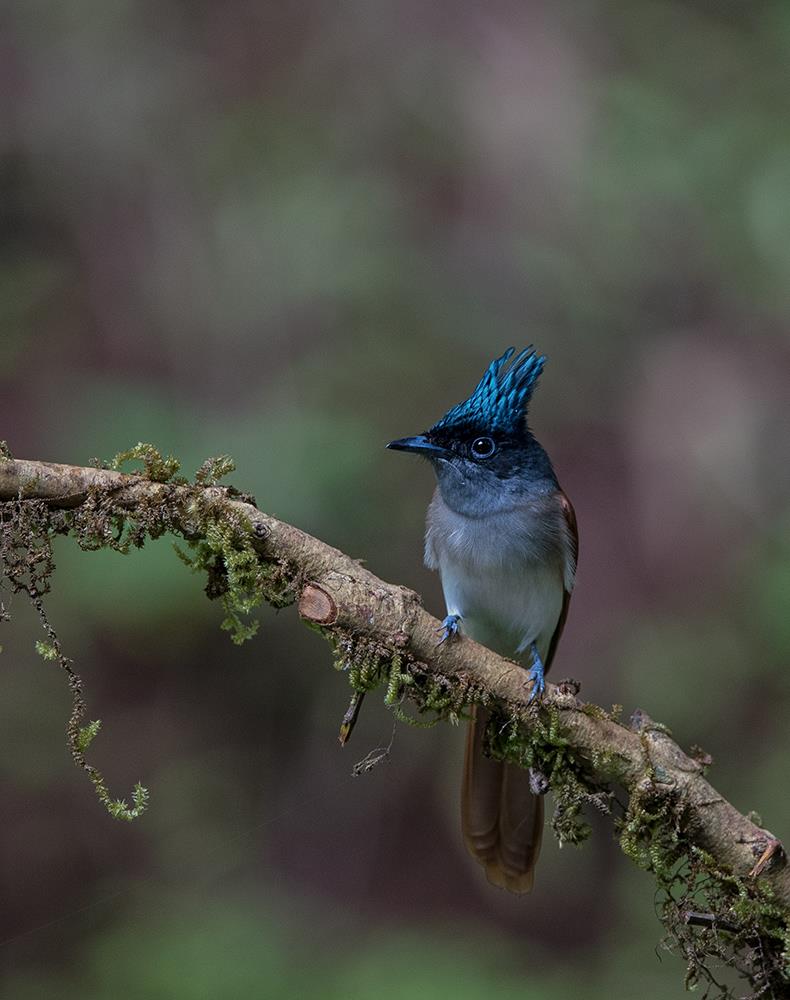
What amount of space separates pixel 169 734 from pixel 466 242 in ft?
10.2

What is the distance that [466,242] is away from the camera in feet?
22.1

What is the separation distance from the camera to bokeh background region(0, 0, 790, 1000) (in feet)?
18.3

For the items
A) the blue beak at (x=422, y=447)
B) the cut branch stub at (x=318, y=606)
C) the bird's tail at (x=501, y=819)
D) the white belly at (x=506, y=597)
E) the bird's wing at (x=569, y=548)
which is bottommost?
the cut branch stub at (x=318, y=606)

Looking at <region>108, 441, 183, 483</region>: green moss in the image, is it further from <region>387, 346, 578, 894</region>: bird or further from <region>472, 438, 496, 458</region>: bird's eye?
<region>472, 438, 496, 458</region>: bird's eye

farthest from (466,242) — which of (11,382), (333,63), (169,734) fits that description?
(169,734)

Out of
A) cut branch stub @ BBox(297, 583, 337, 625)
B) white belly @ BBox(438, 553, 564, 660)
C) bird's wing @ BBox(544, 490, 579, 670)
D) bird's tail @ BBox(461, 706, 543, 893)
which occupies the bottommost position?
cut branch stub @ BBox(297, 583, 337, 625)

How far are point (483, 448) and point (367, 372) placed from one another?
1.93 meters

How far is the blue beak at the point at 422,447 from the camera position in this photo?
12.4 feet

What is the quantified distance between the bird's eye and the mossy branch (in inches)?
55.3

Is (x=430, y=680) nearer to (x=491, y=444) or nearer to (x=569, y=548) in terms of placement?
(x=491, y=444)

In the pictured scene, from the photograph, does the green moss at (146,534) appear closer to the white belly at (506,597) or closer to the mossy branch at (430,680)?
the mossy branch at (430,680)

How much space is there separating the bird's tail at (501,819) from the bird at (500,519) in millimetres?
494

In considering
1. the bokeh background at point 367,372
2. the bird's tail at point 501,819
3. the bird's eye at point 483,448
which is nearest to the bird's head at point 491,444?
the bird's eye at point 483,448

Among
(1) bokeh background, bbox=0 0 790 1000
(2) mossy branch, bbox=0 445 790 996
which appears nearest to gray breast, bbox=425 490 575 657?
(1) bokeh background, bbox=0 0 790 1000
